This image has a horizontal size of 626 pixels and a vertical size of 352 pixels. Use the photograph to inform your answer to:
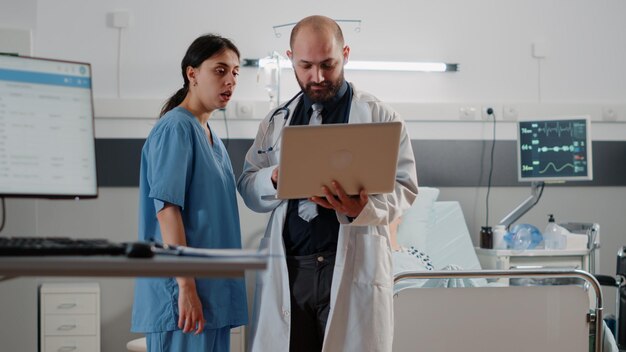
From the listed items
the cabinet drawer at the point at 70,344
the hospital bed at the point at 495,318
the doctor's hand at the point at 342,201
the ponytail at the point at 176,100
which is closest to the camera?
the doctor's hand at the point at 342,201

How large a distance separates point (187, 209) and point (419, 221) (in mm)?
2514

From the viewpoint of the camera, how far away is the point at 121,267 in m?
1.24

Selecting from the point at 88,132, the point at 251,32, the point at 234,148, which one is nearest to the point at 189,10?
the point at 251,32

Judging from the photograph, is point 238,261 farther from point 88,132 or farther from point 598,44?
point 598,44

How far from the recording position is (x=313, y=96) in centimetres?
258

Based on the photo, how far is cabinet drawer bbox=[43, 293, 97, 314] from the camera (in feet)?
14.6

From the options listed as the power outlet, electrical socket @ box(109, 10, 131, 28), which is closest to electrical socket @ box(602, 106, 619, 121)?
the power outlet

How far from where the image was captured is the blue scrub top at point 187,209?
2.46m

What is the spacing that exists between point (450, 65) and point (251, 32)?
1.35 metres

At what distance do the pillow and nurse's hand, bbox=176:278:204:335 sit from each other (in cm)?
245

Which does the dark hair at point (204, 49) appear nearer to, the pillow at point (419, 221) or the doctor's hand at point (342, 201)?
the doctor's hand at point (342, 201)

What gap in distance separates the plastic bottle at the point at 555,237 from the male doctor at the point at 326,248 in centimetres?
233

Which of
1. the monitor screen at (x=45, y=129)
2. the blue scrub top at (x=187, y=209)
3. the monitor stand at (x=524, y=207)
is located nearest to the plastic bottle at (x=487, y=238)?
the monitor stand at (x=524, y=207)

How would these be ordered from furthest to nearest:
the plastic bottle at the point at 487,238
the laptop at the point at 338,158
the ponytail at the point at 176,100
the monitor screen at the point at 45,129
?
the plastic bottle at the point at 487,238
the ponytail at the point at 176,100
the laptop at the point at 338,158
the monitor screen at the point at 45,129
